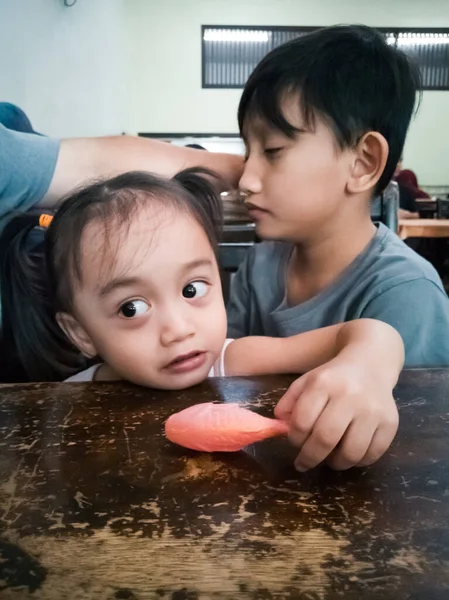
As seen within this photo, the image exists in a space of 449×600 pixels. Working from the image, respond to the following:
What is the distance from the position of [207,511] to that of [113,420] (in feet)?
0.60

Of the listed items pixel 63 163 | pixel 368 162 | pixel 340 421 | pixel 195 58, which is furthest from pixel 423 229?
pixel 195 58

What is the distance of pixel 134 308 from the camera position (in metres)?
→ 0.66

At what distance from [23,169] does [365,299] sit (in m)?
0.59

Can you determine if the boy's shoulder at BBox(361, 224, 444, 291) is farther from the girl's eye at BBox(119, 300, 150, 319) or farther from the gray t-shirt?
the girl's eye at BBox(119, 300, 150, 319)

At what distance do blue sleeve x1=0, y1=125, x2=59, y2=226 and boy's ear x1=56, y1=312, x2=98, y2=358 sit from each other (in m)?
0.27

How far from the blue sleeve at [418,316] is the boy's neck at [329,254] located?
17cm

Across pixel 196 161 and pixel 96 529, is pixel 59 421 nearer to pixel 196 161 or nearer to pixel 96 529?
pixel 96 529

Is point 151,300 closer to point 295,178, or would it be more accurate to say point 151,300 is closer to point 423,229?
point 295,178

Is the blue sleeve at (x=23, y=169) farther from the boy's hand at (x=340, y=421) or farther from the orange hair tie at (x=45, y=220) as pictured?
the boy's hand at (x=340, y=421)

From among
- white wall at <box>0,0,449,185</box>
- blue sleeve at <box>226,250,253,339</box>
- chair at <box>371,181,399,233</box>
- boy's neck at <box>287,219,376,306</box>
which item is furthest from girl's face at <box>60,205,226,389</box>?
white wall at <box>0,0,449,185</box>

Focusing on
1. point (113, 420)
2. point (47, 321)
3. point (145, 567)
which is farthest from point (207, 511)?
point (47, 321)

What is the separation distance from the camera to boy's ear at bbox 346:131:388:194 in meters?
0.96

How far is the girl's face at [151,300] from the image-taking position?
65 centimetres

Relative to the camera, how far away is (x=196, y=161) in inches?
41.0
